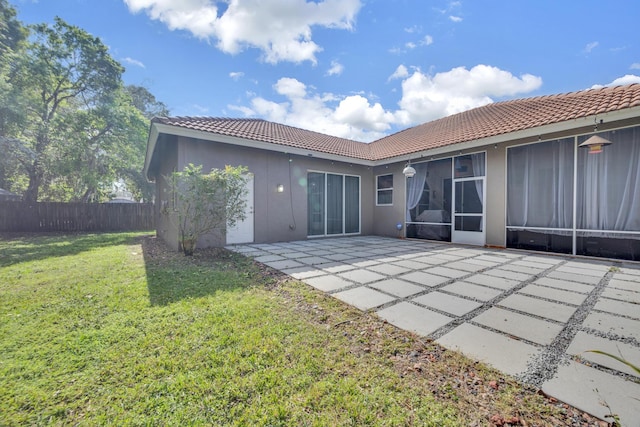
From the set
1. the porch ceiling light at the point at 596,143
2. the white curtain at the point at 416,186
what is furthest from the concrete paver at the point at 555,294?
the white curtain at the point at 416,186

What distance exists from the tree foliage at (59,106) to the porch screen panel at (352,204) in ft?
47.6

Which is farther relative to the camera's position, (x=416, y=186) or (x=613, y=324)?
(x=416, y=186)

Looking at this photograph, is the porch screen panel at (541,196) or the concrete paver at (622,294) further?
the porch screen panel at (541,196)

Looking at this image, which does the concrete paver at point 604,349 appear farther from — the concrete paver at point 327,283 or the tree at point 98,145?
the tree at point 98,145

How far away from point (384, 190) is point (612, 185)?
20.3ft

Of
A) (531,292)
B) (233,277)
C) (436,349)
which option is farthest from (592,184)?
(233,277)

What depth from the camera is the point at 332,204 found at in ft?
32.1

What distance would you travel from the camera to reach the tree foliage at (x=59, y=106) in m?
12.7

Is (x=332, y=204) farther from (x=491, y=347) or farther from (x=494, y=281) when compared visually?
(x=491, y=347)

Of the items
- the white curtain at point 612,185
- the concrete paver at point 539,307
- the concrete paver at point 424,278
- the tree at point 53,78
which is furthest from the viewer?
the tree at point 53,78

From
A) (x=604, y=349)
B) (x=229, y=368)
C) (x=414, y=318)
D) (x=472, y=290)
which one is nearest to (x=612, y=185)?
(x=472, y=290)

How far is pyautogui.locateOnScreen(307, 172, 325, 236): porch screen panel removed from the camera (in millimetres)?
9219

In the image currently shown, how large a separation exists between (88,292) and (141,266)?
5.22 ft

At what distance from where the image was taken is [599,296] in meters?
3.50
